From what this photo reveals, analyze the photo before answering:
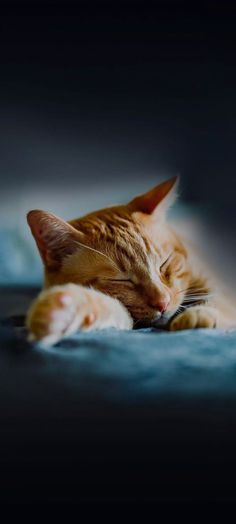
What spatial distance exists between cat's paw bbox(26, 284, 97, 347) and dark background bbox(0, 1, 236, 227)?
0.38 metres

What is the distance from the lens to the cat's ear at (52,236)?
95 centimetres

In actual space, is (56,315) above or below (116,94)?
below

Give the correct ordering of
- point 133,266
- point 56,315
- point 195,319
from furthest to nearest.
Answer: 1. point 133,266
2. point 195,319
3. point 56,315

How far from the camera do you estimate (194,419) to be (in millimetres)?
656

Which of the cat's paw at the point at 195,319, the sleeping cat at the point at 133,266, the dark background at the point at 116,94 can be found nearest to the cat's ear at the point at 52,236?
the sleeping cat at the point at 133,266

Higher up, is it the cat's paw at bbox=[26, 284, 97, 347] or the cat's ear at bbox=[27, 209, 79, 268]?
the cat's ear at bbox=[27, 209, 79, 268]

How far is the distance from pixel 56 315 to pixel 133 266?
0.97 ft

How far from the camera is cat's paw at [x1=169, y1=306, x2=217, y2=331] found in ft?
2.87

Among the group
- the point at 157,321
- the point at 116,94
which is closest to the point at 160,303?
the point at 157,321

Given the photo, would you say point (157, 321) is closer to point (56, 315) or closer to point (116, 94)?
point (56, 315)

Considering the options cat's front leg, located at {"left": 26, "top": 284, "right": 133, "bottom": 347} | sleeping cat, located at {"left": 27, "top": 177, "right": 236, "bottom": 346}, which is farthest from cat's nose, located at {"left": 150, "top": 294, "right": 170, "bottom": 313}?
cat's front leg, located at {"left": 26, "top": 284, "right": 133, "bottom": 347}

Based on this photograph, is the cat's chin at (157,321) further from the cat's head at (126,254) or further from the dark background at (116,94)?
the dark background at (116,94)

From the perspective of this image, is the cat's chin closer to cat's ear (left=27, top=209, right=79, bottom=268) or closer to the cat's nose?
the cat's nose

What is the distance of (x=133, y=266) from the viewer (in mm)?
982
